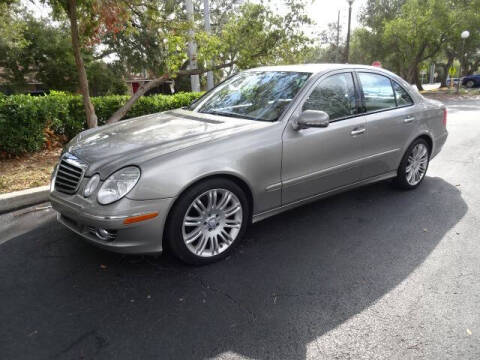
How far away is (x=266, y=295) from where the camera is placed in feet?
9.10

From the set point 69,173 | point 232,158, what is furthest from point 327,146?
point 69,173

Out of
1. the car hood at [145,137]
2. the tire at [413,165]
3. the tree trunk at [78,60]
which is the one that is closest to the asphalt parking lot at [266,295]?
the tire at [413,165]

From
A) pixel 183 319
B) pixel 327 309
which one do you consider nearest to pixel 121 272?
pixel 183 319

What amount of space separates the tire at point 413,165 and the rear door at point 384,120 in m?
0.18

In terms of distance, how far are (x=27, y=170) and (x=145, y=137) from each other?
130 inches

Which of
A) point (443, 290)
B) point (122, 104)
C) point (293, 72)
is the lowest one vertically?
point (443, 290)

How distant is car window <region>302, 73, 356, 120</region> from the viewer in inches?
145

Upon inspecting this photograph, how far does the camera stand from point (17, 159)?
6191 mm

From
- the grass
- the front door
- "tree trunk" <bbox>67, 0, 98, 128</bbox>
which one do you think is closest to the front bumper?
the front door

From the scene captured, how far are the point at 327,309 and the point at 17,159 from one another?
5.65 m

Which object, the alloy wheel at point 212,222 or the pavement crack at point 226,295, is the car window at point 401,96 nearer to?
the alloy wheel at point 212,222

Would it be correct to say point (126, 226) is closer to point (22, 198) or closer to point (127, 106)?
point (22, 198)

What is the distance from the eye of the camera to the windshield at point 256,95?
3.63 m

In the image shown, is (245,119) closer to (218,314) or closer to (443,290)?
(218,314)
